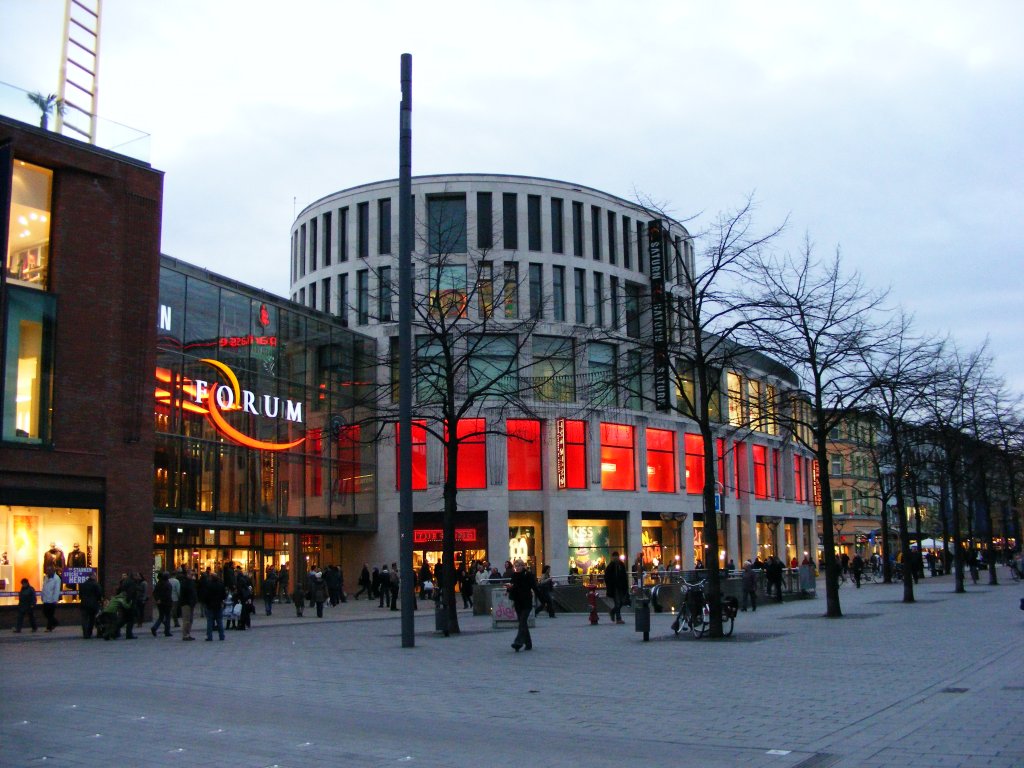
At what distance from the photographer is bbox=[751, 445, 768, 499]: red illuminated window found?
7119 centimetres

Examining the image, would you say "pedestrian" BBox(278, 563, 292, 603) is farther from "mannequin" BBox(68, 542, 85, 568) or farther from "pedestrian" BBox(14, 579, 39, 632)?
"pedestrian" BBox(14, 579, 39, 632)

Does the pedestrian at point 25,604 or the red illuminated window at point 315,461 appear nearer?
the pedestrian at point 25,604

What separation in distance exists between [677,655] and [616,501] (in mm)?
37923

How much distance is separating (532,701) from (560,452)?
135 feet

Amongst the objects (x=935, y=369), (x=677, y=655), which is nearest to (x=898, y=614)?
(x=935, y=369)

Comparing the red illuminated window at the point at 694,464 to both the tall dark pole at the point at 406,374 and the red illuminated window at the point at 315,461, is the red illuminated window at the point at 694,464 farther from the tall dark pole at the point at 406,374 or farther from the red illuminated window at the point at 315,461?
the tall dark pole at the point at 406,374

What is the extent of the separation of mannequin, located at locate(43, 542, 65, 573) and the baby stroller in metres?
4.80

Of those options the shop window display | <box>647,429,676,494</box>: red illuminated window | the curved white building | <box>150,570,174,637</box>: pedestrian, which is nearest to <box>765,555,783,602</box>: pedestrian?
the curved white building

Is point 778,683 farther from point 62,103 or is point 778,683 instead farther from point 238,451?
point 238,451

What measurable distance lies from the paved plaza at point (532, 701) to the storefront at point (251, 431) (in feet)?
→ 49.8

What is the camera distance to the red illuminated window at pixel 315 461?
4666 cm

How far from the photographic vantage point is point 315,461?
47250 millimetres

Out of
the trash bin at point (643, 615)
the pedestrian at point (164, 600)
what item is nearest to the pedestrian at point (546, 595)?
the trash bin at point (643, 615)

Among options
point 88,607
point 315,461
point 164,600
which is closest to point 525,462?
point 315,461
